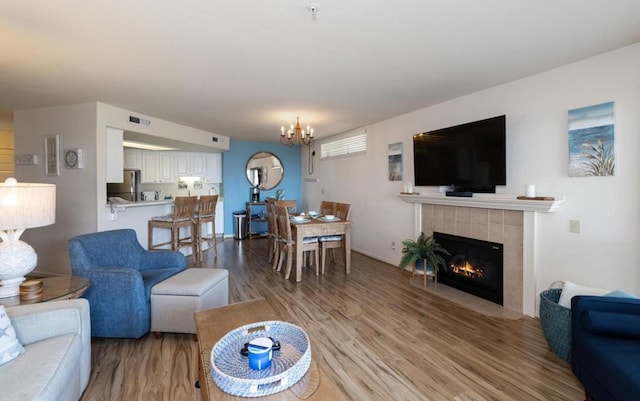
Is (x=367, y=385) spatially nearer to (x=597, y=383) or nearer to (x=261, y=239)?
(x=597, y=383)

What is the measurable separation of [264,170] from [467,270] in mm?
5410

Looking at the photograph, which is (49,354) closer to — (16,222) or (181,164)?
(16,222)

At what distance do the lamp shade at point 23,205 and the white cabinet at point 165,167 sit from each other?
15.9ft

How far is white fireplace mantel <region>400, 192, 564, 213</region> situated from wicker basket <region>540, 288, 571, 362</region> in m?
0.90

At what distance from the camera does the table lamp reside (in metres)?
1.88

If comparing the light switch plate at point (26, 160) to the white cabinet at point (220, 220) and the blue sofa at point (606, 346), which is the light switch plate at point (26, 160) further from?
the blue sofa at point (606, 346)

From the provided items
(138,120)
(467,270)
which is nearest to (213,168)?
(138,120)

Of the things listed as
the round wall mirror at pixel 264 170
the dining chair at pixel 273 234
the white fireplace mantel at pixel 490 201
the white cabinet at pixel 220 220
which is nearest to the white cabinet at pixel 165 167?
the white cabinet at pixel 220 220

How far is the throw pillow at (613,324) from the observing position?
1.64m

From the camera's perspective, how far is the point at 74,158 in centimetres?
399

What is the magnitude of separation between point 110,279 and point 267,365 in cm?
177

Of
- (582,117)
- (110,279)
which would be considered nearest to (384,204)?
(582,117)

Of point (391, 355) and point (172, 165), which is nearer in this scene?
point (391, 355)

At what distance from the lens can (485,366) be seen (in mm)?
2117
